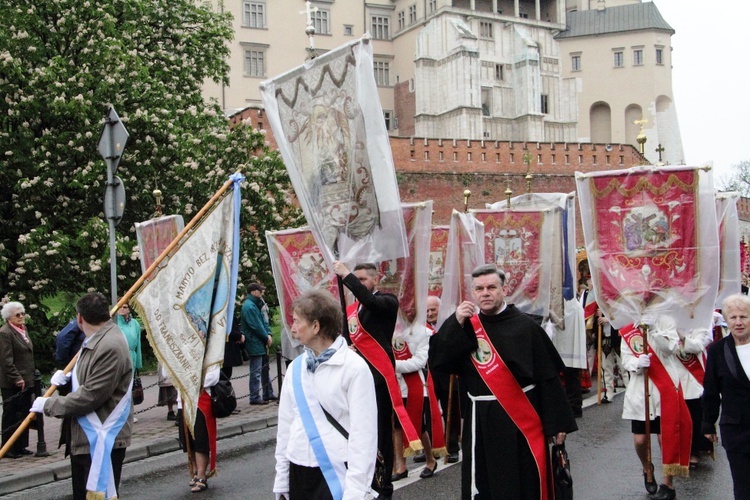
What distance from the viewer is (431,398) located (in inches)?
368

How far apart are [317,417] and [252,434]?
25.9 feet

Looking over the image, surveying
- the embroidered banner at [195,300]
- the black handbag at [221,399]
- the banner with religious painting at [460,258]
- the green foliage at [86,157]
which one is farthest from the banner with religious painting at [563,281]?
the green foliage at [86,157]

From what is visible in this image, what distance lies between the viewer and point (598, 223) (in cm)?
890

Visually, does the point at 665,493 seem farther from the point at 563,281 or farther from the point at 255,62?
the point at 255,62

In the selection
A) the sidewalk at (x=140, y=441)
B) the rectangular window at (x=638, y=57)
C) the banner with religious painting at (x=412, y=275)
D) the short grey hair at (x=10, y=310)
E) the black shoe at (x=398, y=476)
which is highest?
the rectangular window at (x=638, y=57)

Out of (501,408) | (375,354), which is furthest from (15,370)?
(501,408)

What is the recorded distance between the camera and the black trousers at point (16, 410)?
10.9m

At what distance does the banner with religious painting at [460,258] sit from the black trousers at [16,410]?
194 inches

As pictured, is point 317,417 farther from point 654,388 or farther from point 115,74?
point 115,74

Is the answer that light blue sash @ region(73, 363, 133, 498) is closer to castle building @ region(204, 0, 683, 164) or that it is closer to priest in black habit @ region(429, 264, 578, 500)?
priest in black habit @ region(429, 264, 578, 500)

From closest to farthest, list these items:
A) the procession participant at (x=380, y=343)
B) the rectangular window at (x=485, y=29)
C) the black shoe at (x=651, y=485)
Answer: the procession participant at (x=380, y=343)
the black shoe at (x=651, y=485)
the rectangular window at (x=485, y=29)

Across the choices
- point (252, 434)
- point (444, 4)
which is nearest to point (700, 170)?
point (252, 434)

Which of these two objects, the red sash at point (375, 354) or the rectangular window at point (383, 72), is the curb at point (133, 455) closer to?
the red sash at point (375, 354)

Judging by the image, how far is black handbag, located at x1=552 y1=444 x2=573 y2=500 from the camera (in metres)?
5.77
